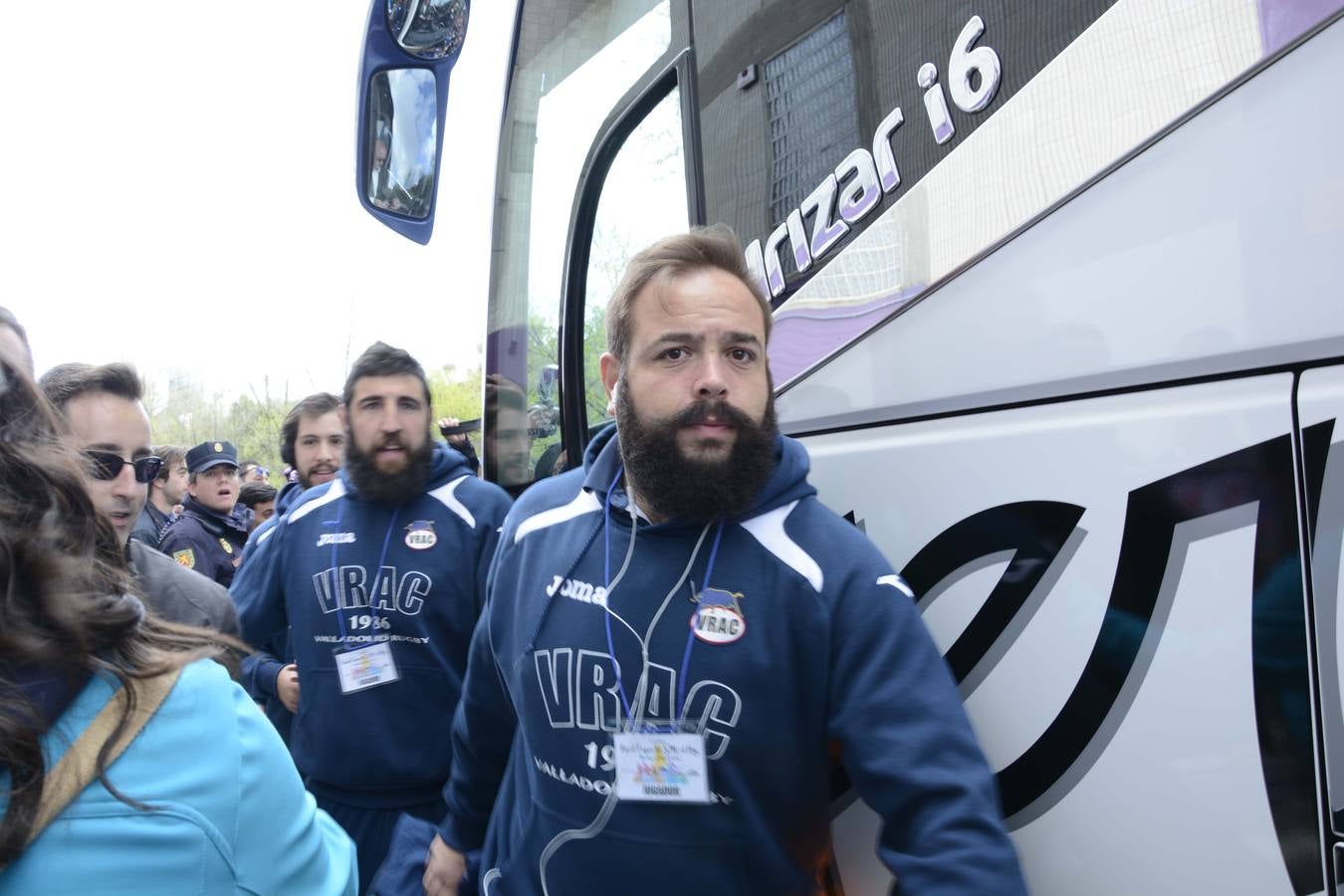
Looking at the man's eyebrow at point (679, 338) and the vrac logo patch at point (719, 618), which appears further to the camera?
the man's eyebrow at point (679, 338)

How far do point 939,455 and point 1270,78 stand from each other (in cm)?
69

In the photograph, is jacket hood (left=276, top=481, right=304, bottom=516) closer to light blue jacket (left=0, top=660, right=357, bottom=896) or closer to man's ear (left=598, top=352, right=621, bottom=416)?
man's ear (left=598, top=352, right=621, bottom=416)

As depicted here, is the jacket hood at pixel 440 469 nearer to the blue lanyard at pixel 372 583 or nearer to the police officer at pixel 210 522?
the blue lanyard at pixel 372 583

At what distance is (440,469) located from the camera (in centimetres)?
330

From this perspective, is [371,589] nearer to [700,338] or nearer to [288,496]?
[288,496]

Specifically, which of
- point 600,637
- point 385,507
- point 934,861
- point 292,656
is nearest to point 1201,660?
point 934,861

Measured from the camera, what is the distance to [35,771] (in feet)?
2.87

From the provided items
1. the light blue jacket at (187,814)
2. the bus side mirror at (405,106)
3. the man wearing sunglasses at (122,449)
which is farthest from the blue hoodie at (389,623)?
the light blue jacket at (187,814)

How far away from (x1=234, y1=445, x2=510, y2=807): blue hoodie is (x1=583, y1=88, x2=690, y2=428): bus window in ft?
1.95

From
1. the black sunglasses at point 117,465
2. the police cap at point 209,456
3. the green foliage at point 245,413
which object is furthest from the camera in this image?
the green foliage at point 245,413

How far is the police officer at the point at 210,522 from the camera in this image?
16.5 feet

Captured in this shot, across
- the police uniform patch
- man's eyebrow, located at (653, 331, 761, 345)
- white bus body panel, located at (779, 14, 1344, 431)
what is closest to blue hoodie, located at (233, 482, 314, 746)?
the police uniform patch

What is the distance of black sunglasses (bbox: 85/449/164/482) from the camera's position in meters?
2.38

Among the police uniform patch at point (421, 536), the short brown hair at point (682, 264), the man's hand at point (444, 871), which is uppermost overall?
the short brown hair at point (682, 264)
